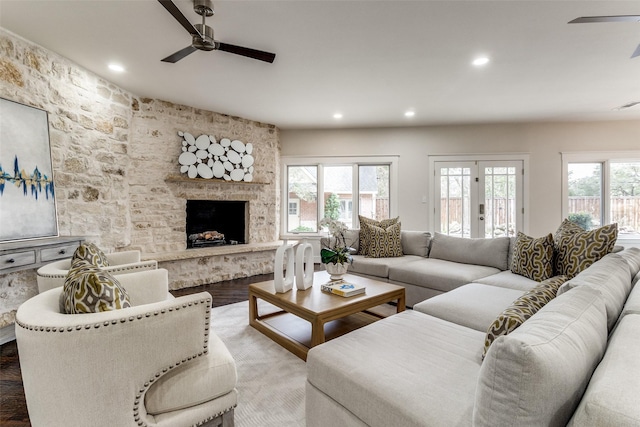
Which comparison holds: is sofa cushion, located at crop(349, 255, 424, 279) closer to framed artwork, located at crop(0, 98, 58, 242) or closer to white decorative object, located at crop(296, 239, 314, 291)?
white decorative object, located at crop(296, 239, 314, 291)

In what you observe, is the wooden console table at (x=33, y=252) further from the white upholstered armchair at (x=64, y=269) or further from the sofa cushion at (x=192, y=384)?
the sofa cushion at (x=192, y=384)

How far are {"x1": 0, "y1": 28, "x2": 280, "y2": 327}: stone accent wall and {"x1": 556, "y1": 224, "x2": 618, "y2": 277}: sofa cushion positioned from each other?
154 inches

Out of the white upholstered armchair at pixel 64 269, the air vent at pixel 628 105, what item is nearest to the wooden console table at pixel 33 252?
the white upholstered armchair at pixel 64 269

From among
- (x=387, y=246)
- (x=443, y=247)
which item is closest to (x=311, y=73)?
(x=387, y=246)

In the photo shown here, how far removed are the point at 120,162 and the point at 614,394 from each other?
4578 millimetres

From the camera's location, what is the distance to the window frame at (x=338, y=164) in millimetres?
5844

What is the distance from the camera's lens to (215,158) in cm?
475

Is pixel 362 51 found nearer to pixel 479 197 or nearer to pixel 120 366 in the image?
pixel 120 366

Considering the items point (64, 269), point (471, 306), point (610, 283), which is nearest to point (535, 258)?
point (471, 306)

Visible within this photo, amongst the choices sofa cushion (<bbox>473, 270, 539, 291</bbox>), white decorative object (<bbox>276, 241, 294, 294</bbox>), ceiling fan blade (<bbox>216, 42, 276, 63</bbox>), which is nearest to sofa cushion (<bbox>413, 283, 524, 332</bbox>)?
sofa cushion (<bbox>473, 270, 539, 291</bbox>)

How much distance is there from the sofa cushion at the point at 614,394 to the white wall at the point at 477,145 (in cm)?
510

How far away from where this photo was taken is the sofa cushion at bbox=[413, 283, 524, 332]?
6.44 ft

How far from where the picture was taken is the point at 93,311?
47.8 inches

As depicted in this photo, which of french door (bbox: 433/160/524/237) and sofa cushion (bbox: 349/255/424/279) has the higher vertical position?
french door (bbox: 433/160/524/237)
